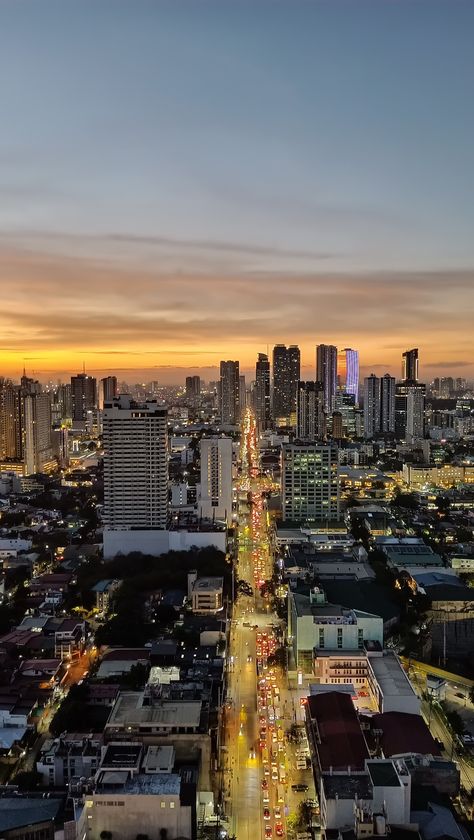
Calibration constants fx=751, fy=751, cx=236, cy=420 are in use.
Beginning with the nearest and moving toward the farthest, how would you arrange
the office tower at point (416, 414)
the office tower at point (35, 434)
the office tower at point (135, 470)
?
the office tower at point (135, 470)
the office tower at point (35, 434)
the office tower at point (416, 414)

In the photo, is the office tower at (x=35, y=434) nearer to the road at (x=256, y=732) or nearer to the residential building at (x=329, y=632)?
the road at (x=256, y=732)

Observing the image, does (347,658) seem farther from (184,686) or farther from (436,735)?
(184,686)

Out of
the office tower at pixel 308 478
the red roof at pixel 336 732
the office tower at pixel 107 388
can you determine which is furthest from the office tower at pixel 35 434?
the red roof at pixel 336 732

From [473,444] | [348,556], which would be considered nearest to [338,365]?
[473,444]

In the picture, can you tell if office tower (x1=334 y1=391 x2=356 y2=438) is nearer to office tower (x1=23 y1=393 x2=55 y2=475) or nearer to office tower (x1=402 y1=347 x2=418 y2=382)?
office tower (x1=402 y1=347 x2=418 y2=382)

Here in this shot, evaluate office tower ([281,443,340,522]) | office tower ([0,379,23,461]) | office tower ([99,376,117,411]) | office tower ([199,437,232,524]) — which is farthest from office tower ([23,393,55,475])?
office tower ([99,376,117,411])

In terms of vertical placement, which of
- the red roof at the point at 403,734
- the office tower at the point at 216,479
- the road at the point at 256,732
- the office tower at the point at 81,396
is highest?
the office tower at the point at 81,396
